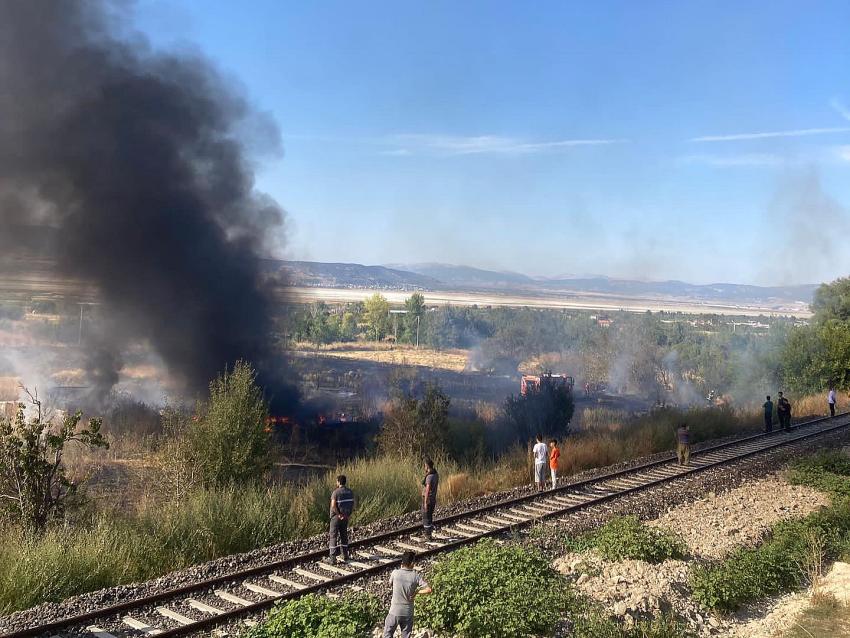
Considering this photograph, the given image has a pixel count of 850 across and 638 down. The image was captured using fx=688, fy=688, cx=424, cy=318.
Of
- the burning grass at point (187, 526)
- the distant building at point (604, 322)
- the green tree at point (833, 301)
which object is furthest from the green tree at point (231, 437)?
the distant building at point (604, 322)

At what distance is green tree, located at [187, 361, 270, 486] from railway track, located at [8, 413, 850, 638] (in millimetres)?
3880

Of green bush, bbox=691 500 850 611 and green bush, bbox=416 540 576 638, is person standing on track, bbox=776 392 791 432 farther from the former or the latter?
green bush, bbox=416 540 576 638

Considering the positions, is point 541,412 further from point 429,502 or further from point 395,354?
point 395,354

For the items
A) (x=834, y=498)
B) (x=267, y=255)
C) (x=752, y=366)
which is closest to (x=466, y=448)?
(x=834, y=498)

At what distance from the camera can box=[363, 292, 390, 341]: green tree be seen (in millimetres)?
87688

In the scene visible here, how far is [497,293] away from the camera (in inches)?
7805

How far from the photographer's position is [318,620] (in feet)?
19.7

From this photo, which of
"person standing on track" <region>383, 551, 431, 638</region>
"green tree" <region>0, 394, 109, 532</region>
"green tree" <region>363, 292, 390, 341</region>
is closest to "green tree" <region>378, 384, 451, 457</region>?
"green tree" <region>0, 394, 109, 532</region>

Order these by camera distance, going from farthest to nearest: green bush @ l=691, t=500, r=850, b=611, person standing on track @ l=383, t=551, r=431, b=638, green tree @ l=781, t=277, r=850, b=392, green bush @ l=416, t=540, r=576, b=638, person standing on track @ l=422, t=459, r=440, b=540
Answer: green tree @ l=781, t=277, r=850, b=392, person standing on track @ l=422, t=459, r=440, b=540, green bush @ l=691, t=500, r=850, b=611, green bush @ l=416, t=540, r=576, b=638, person standing on track @ l=383, t=551, r=431, b=638

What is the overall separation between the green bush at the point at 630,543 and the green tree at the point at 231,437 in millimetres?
6000

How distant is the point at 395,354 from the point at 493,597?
2474 inches

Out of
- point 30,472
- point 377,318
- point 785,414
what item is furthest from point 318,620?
point 377,318

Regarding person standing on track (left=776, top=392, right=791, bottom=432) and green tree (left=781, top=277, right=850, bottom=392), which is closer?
person standing on track (left=776, top=392, right=791, bottom=432)

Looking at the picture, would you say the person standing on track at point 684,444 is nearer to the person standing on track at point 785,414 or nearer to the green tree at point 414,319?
the person standing on track at point 785,414
